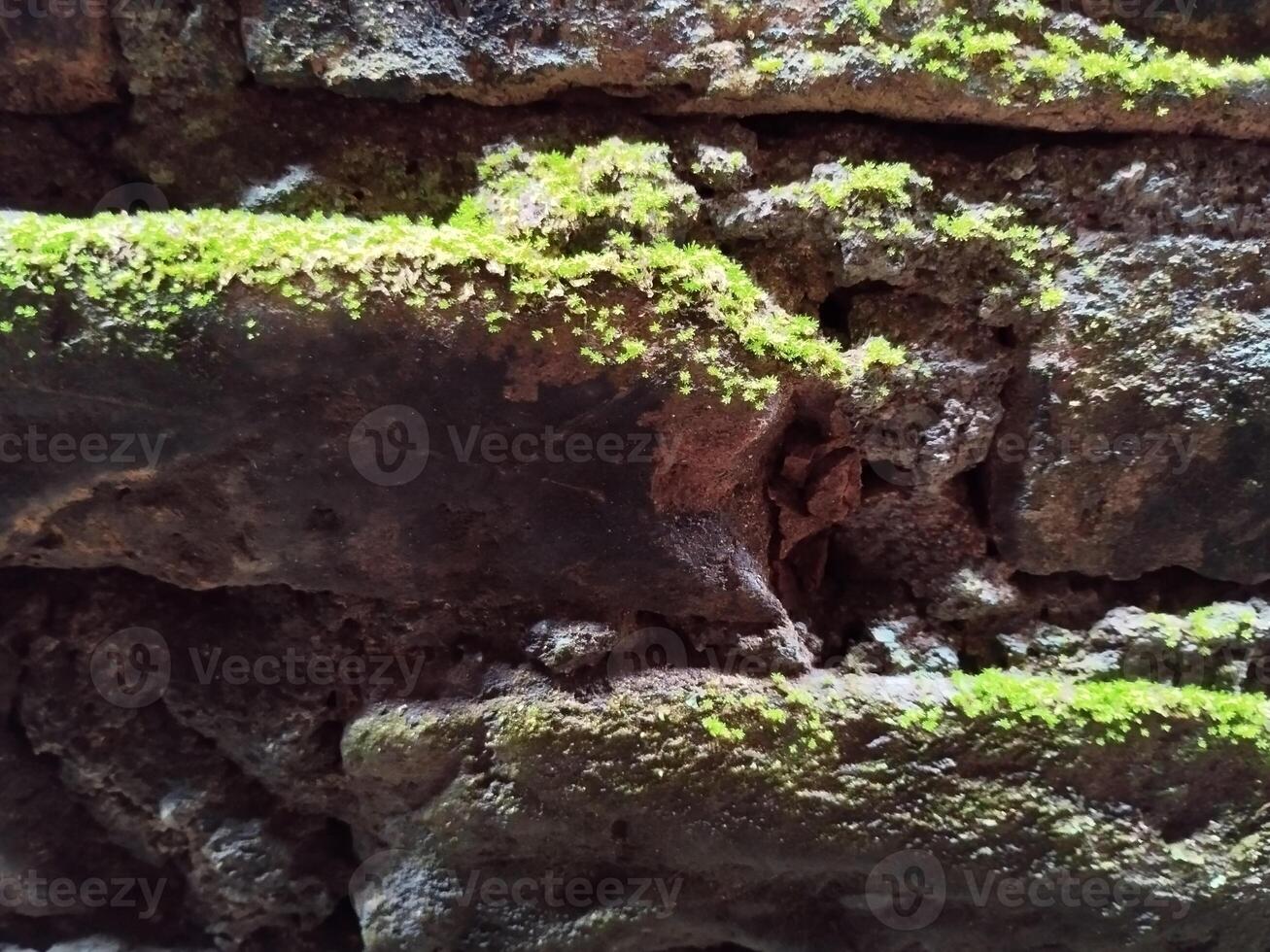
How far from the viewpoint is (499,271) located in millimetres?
2477

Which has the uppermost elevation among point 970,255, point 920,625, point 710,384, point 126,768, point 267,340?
point 970,255

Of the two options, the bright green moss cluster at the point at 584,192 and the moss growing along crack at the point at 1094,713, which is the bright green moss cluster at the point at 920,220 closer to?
the bright green moss cluster at the point at 584,192

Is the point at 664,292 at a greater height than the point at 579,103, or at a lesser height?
lesser

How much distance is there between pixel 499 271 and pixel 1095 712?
7.99 ft

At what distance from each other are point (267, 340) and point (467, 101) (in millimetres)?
1066

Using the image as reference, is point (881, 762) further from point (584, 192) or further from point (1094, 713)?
point (584, 192)

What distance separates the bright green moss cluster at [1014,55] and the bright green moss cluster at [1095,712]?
76.9 inches

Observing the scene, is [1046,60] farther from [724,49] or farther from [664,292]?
[664,292]

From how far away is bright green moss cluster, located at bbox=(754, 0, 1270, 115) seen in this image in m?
2.72

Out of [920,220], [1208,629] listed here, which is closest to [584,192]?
[920,220]

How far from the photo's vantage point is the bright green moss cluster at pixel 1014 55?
2.72 m

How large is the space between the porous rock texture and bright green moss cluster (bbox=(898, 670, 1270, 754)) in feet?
0.06

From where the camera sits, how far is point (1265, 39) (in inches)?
114

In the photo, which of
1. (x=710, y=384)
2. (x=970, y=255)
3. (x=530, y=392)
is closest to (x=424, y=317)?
(x=530, y=392)
